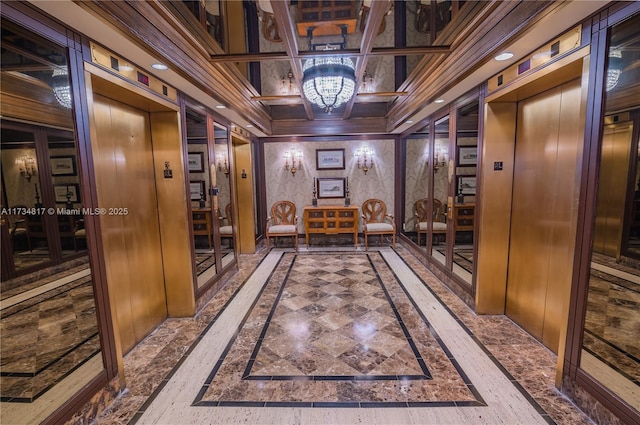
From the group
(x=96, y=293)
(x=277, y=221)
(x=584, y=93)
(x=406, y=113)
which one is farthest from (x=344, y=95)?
(x=277, y=221)

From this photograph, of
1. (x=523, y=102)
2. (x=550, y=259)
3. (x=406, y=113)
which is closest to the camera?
(x=550, y=259)

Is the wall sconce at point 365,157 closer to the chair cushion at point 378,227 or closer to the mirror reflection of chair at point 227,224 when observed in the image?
the chair cushion at point 378,227

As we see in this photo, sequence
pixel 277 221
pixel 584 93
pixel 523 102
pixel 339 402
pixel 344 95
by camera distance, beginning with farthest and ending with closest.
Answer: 1. pixel 277 221
2. pixel 344 95
3. pixel 523 102
4. pixel 339 402
5. pixel 584 93

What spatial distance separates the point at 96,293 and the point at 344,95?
3.02 metres

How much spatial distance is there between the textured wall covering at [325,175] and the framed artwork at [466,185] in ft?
10.1

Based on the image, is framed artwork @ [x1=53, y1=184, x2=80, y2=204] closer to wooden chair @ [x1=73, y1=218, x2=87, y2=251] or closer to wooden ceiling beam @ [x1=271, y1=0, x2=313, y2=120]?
wooden chair @ [x1=73, y1=218, x2=87, y2=251]

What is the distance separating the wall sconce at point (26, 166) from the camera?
152 cm

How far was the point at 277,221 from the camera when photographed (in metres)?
6.70

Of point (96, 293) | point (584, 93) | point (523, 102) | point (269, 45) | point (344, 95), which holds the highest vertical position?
point (269, 45)

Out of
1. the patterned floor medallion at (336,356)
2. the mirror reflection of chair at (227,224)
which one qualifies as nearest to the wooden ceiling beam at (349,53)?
the mirror reflection of chair at (227,224)

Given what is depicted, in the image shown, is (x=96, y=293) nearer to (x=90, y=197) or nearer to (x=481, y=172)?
(x=90, y=197)

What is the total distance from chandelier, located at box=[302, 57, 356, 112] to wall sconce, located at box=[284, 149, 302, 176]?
10.6ft

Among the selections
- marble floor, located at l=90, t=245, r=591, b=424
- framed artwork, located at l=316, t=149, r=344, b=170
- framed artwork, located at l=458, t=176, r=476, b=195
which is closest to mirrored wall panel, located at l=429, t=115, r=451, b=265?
framed artwork, located at l=458, t=176, r=476, b=195

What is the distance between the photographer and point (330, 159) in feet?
21.5
